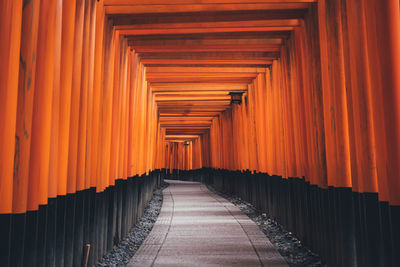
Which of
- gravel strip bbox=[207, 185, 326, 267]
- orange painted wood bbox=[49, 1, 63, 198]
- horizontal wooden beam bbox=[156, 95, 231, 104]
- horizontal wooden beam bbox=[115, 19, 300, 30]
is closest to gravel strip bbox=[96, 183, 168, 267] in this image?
orange painted wood bbox=[49, 1, 63, 198]

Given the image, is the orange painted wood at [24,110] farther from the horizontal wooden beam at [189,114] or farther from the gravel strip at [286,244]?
the horizontal wooden beam at [189,114]

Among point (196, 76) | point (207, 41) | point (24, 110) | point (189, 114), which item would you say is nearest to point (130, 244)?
point (24, 110)

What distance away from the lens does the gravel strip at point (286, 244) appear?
5.18 metres

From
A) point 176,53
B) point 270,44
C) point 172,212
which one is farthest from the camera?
point 172,212

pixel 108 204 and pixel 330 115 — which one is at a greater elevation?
pixel 330 115

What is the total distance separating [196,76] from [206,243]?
205 inches

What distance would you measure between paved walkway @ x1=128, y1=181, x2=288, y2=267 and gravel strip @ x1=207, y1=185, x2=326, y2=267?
0.17m

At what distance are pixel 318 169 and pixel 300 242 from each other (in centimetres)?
180

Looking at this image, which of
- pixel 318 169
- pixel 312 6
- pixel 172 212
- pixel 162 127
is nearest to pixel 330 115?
pixel 318 169

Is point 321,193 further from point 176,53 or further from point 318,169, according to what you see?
point 176,53

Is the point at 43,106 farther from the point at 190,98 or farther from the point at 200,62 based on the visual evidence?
the point at 190,98

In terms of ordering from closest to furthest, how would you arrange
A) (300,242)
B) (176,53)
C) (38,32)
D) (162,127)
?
(38,32), (300,242), (176,53), (162,127)

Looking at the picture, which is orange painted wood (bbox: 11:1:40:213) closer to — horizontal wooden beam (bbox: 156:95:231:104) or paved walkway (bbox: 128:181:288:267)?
paved walkway (bbox: 128:181:288:267)

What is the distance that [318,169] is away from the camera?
5.20m
